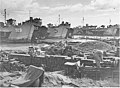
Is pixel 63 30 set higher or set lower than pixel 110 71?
higher

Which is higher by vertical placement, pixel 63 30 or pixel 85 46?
pixel 63 30

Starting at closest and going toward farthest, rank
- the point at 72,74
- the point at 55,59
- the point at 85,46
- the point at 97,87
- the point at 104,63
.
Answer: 1. the point at 97,87
2. the point at 72,74
3. the point at 104,63
4. the point at 55,59
5. the point at 85,46

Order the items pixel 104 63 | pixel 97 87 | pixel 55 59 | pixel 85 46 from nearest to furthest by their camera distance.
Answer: pixel 97 87
pixel 104 63
pixel 55 59
pixel 85 46

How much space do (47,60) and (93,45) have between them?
346 inches

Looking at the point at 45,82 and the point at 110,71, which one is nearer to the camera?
the point at 45,82

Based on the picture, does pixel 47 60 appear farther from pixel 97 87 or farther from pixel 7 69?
pixel 97 87

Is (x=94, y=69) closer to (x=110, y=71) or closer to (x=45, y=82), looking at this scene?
(x=110, y=71)

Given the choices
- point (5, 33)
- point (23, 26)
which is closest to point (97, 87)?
point (23, 26)

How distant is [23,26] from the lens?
31.9 m

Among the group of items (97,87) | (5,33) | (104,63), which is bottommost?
(97,87)

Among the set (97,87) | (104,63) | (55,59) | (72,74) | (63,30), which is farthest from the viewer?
(63,30)

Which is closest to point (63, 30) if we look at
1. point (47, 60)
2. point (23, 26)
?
point (23, 26)

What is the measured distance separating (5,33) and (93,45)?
2058 centimetres

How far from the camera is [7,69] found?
36.6 feet
